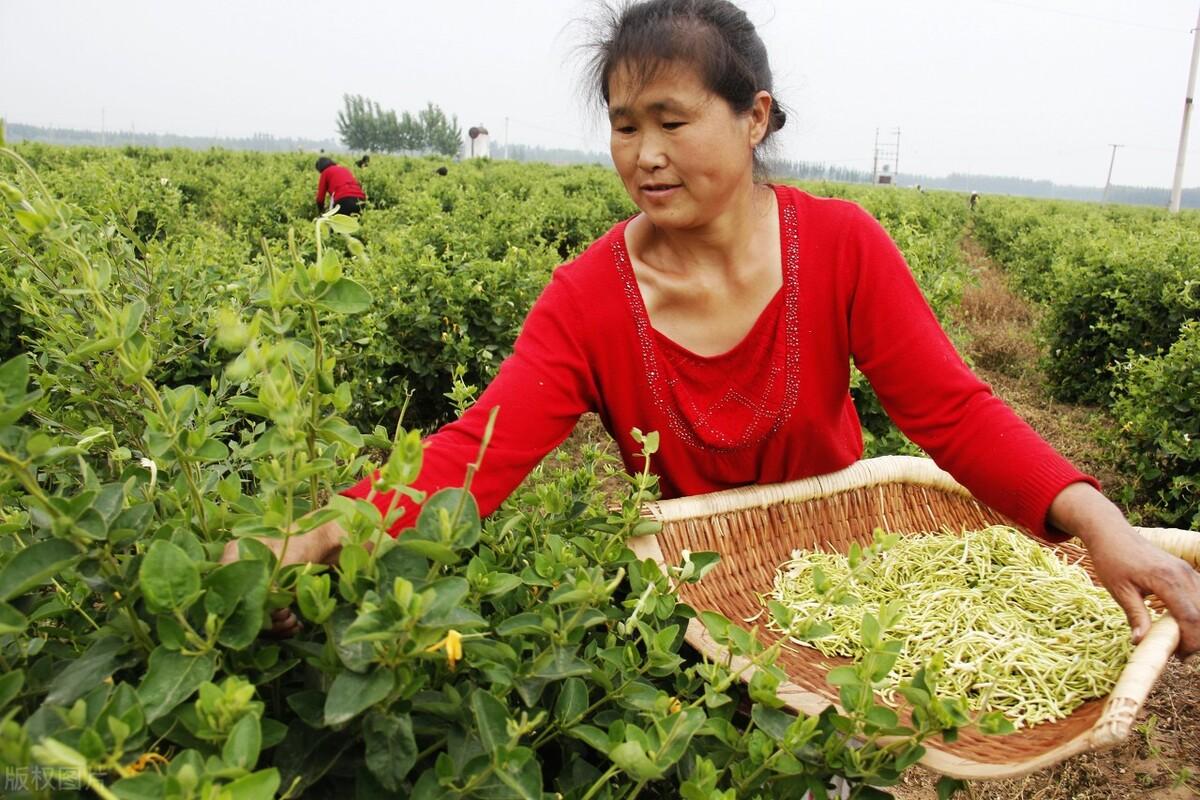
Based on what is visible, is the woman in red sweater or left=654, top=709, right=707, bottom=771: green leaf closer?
left=654, top=709, right=707, bottom=771: green leaf

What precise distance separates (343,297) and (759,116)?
1212mm

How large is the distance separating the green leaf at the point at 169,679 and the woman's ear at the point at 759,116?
1.41 m

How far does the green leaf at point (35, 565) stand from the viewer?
67 cm

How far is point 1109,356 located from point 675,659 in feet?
20.0

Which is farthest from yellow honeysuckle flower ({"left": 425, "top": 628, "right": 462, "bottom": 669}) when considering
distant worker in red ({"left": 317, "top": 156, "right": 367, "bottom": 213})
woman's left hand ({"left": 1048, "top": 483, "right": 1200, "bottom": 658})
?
→ distant worker in red ({"left": 317, "top": 156, "right": 367, "bottom": 213})

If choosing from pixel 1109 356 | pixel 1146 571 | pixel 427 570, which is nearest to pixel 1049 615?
pixel 1146 571

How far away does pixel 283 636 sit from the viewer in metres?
0.84

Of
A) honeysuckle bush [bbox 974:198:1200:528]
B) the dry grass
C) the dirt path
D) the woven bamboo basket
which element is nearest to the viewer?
the woven bamboo basket

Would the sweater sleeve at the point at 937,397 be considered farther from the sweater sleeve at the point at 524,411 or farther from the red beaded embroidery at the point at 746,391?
the sweater sleeve at the point at 524,411

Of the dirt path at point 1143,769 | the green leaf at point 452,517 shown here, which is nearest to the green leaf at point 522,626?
the green leaf at point 452,517

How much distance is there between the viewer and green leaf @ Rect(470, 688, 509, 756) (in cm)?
72

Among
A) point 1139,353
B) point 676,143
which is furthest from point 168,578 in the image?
point 1139,353

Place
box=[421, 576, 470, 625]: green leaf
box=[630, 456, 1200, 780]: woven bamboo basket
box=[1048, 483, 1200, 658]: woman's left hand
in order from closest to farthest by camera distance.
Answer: box=[421, 576, 470, 625]: green leaf, box=[630, 456, 1200, 780]: woven bamboo basket, box=[1048, 483, 1200, 658]: woman's left hand

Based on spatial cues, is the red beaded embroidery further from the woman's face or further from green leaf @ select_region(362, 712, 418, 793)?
green leaf @ select_region(362, 712, 418, 793)
